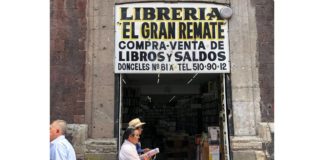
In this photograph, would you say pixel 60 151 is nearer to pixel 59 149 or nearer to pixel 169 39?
pixel 59 149

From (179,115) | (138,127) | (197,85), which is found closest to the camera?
(138,127)

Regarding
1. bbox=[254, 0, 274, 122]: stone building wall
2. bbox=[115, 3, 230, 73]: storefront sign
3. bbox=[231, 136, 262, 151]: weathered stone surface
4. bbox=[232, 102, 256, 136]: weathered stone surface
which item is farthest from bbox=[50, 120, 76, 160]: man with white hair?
bbox=[254, 0, 274, 122]: stone building wall

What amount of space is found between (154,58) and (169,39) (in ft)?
1.68

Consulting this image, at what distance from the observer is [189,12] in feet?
31.3

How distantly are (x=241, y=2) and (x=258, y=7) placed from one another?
1.27ft

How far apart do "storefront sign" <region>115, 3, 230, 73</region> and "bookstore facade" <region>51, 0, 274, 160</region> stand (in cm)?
2

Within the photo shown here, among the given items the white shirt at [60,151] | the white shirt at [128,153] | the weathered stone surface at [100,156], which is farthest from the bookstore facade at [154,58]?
the white shirt at [60,151]

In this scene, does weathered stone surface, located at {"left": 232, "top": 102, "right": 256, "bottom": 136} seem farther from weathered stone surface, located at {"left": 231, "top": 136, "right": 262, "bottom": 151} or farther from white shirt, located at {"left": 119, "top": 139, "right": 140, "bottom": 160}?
white shirt, located at {"left": 119, "top": 139, "right": 140, "bottom": 160}

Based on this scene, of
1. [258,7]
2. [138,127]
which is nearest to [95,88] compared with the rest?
[138,127]

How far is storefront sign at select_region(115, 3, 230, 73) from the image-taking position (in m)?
9.42

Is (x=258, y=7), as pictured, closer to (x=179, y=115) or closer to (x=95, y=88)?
(x=95, y=88)

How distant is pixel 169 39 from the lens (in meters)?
9.47

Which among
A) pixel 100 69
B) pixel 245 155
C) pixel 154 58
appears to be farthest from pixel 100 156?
pixel 245 155

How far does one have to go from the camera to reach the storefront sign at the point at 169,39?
9422 millimetres
